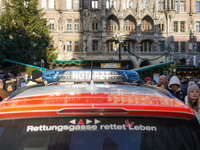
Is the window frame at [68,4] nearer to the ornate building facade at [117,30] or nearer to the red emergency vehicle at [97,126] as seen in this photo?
the ornate building facade at [117,30]

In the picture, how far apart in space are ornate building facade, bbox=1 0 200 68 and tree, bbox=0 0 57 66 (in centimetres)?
524

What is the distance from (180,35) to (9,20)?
26.1 meters

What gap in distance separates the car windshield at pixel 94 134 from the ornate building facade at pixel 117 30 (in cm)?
3548

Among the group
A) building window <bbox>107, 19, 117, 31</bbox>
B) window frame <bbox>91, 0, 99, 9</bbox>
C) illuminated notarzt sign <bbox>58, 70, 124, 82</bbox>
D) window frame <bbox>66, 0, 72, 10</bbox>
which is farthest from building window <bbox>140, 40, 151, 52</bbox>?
illuminated notarzt sign <bbox>58, 70, 124, 82</bbox>

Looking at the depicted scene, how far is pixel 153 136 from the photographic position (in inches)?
58.6

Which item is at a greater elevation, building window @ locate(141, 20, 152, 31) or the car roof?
building window @ locate(141, 20, 152, 31)

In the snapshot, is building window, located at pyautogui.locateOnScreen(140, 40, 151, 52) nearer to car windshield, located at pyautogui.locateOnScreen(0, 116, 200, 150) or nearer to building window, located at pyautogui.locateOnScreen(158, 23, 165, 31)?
building window, located at pyautogui.locateOnScreen(158, 23, 165, 31)

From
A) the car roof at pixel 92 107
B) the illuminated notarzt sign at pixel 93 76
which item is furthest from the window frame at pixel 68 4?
the car roof at pixel 92 107

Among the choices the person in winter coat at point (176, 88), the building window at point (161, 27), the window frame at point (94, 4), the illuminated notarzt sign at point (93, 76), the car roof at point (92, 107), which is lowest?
the person in winter coat at point (176, 88)

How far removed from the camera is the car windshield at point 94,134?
143cm

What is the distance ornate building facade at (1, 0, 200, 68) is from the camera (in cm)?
3731

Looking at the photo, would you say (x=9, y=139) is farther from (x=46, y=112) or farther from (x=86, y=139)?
(x=86, y=139)

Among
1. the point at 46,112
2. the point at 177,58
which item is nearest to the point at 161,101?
the point at 46,112

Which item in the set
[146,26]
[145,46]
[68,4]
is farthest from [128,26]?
[68,4]
